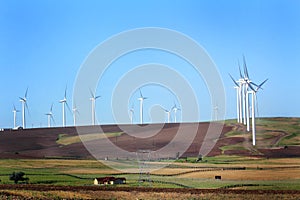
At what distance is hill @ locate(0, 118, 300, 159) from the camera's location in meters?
119

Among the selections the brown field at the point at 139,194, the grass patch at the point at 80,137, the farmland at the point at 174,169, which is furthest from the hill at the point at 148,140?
the brown field at the point at 139,194

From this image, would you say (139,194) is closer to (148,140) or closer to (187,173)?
(187,173)

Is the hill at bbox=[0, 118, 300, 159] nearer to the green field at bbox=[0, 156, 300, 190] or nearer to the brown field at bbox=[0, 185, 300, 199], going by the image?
the green field at bbox=[0, 156, 300, 190]

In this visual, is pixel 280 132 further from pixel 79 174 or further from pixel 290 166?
pixel 79 174

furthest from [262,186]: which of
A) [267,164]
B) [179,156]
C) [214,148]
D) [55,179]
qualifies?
[214,148]

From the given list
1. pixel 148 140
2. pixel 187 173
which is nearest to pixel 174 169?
pixel 187 173

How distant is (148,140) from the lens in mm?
137125

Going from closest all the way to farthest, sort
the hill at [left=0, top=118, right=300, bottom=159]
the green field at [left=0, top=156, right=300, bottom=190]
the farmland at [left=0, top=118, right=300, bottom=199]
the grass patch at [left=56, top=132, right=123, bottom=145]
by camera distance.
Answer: the farmland at [left=0, top=118, right=300, bottom=199] → the green field at [left=0, top=156, right=300, bottom=190] → the hill at [left=0, top=118, right=300, bottom=159] → the grass patch at [left=56, top=132, right=123, bottom=145]

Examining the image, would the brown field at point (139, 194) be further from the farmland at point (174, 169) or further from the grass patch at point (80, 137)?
the grass patch at point (80, 137)

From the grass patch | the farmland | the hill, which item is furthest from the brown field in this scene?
the grass patch

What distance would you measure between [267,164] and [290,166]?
16.6ft

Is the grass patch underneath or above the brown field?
above

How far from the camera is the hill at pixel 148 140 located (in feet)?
390

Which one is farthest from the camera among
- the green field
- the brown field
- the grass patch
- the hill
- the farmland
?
the grass patch
